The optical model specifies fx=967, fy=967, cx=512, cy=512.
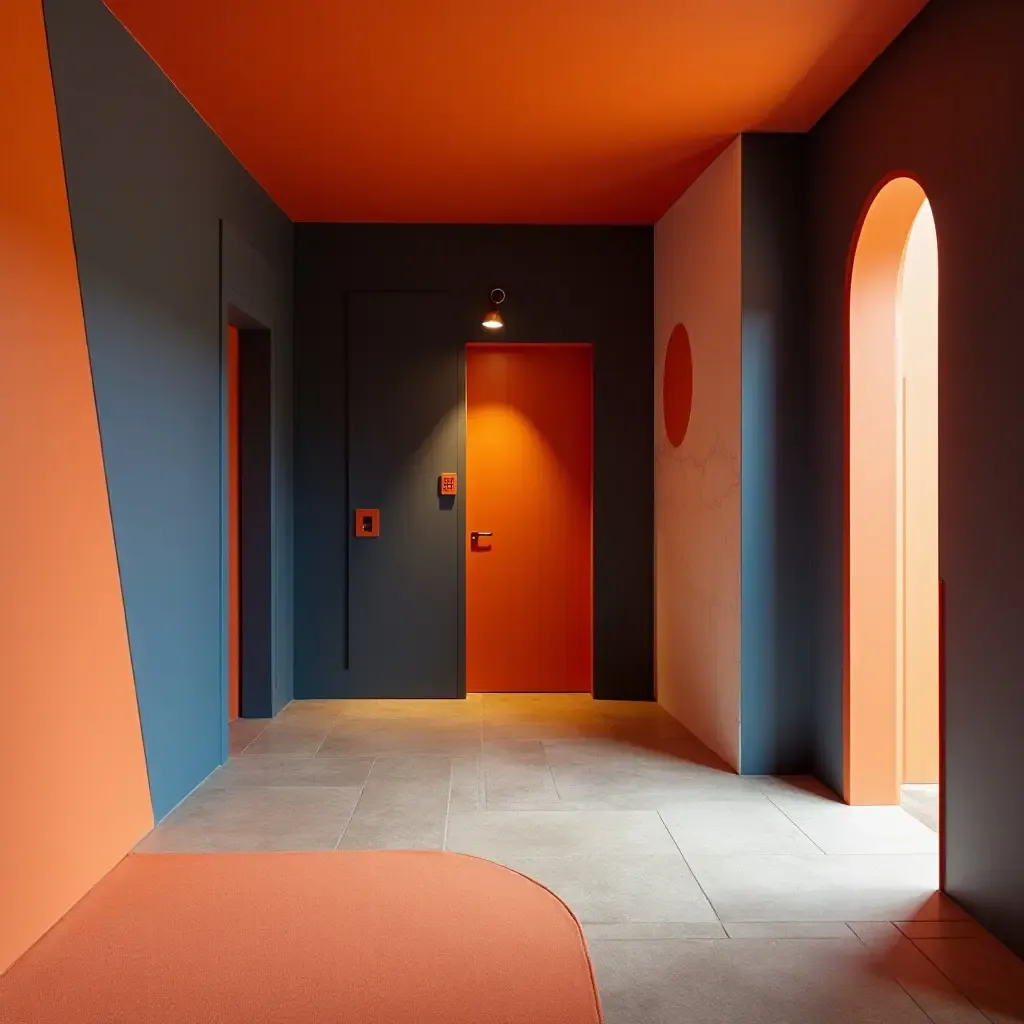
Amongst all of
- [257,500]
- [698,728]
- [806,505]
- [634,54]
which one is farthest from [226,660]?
[634,54]

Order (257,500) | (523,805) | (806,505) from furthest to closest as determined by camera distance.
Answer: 1. (257,500)
2. (806,505)
3. (523,805)

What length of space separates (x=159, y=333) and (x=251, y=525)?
5.98ft

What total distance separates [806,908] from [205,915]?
5.48 ft

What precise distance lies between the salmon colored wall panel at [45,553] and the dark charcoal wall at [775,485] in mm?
2532

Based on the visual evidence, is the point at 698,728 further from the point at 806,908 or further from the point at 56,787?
the point at 56,787

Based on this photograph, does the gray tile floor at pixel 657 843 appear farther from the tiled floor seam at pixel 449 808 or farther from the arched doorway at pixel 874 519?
the arched doorway at pixel 874 519

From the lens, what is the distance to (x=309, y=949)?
2.44 metres

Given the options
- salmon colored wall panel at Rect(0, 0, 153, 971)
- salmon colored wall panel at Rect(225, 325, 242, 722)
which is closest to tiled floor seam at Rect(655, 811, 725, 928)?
salmon colored wall panel at Rect(0, 0, 153, 971)

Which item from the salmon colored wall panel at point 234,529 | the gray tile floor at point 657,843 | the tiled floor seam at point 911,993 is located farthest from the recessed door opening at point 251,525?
the tiled floor seam at point 911,993

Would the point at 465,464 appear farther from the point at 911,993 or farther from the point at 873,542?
the point at 911,993

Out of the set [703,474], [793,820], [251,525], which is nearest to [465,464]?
[251,525]

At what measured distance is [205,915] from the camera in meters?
2.65

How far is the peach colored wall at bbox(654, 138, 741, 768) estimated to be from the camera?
4.24 meters

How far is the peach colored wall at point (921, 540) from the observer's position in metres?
3.99
